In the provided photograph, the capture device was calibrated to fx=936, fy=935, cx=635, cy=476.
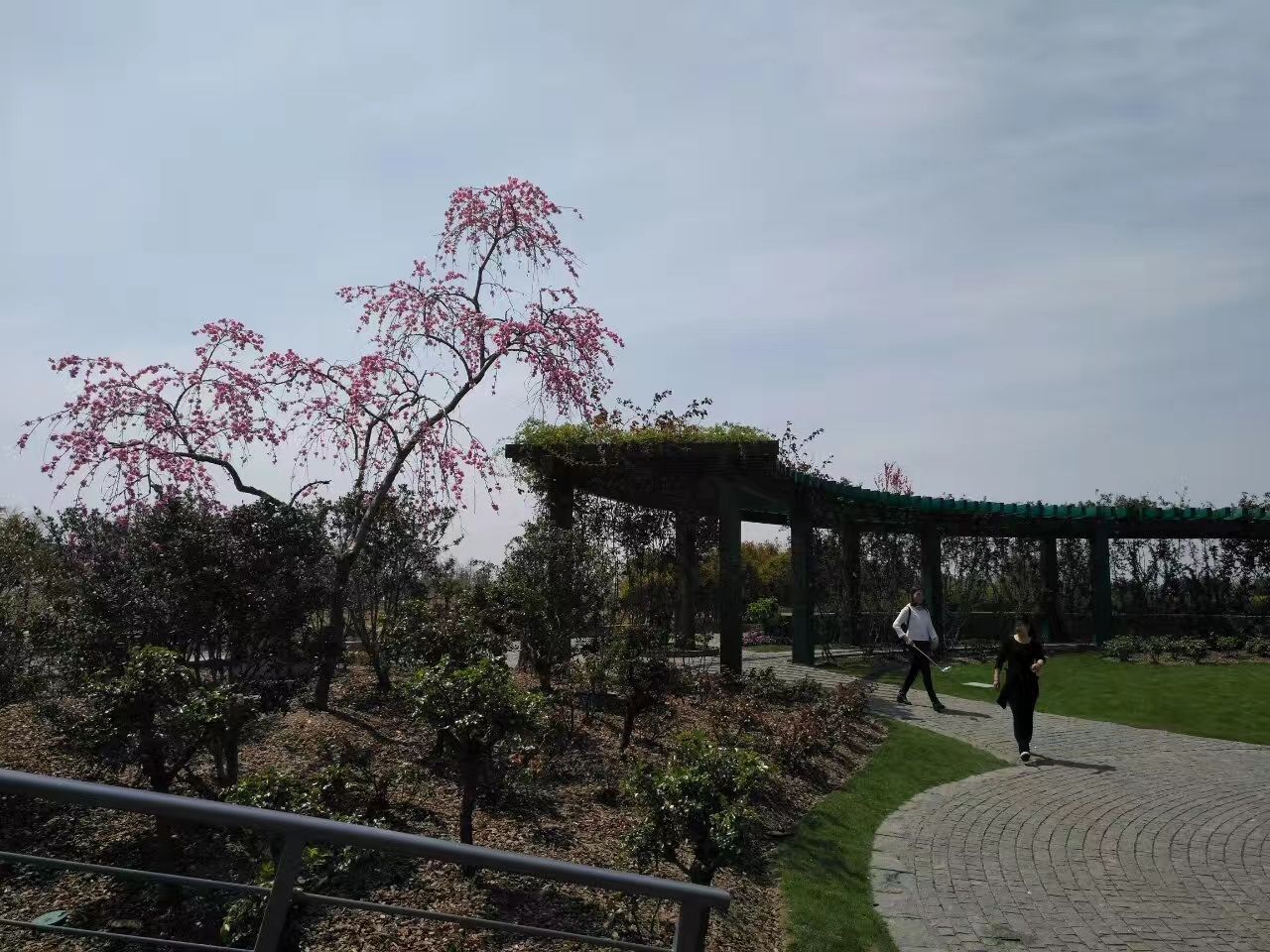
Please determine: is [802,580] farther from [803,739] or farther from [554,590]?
[803,739]

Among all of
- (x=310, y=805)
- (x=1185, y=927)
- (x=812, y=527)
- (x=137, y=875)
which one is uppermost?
(x=812, y=527)

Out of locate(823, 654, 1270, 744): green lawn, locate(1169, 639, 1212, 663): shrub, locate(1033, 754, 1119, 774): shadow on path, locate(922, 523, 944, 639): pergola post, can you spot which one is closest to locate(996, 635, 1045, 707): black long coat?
locate(1033, 754, 1119, 774): shadow on path

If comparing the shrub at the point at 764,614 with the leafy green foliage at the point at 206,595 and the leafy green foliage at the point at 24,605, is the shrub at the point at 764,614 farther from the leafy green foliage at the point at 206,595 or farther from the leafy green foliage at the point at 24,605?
the leafy green foliage at the point at 206,595

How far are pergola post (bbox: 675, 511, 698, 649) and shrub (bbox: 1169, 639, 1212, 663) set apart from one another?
386 inches

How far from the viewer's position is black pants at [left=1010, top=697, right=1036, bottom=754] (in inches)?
376

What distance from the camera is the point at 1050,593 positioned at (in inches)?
923

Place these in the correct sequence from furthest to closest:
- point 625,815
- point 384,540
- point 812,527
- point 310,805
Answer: point 812,527 → point 384,540 → point 625,815 → point 310,805

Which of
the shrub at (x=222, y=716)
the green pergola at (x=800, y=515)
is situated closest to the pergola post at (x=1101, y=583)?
the green pergola at (x=800, y=515)

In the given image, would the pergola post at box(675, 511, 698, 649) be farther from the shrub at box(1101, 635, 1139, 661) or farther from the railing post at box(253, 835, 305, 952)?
the railing post at box(253, 835, 305, 952)

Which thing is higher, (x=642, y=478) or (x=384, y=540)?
(x=642, y=478)

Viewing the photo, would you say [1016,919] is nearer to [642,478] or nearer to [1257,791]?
[1257,791]

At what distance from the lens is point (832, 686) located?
14383 mm

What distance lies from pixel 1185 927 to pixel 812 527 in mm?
13286

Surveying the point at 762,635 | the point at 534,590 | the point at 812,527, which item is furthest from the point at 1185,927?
the point at 762,635
